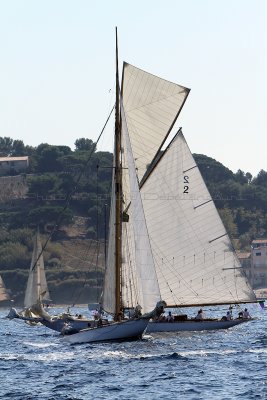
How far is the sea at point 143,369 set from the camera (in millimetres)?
60000

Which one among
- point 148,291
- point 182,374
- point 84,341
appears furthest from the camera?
point 84,341

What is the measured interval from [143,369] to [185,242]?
85.9 ft

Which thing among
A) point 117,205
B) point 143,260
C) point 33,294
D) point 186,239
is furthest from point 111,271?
Answer: point 33,294

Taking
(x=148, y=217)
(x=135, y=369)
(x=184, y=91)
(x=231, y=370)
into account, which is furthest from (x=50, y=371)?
(x=184, y=91)

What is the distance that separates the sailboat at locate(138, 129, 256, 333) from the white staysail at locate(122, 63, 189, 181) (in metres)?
0.96

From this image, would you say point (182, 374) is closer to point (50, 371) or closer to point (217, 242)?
point (50, 371)


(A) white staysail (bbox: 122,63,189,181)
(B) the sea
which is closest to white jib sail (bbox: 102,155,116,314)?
(B) the sea

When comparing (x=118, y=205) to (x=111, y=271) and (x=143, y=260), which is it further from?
(x=143, y=260)

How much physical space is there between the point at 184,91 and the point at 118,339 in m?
22.7

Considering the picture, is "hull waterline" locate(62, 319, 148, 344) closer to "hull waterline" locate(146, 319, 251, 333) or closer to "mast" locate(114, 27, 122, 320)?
"mast" locate(114, 27, 122, 320)

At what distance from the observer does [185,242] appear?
9388 cm

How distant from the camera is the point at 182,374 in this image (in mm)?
66625

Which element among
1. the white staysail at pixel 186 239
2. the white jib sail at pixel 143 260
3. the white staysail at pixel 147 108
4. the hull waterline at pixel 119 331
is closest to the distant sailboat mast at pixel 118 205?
the hull waterline at pixel 119 331

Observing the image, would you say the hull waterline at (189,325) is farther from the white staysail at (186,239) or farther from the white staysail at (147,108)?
the white staysail at (147,108)
